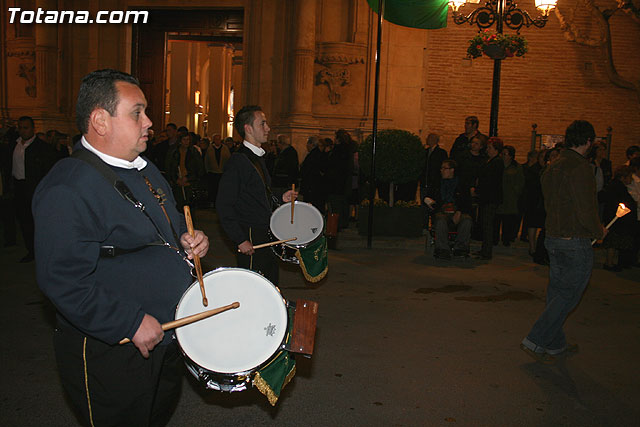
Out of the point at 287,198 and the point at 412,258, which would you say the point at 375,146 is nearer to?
the point at 412,258

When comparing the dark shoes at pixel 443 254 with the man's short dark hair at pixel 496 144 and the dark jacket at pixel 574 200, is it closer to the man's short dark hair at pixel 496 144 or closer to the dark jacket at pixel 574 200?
the man's short dark hair at pixel 496 144

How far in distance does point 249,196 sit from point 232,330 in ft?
8.06

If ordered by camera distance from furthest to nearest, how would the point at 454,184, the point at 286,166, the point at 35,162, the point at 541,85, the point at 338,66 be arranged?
the point at 541,85
the point at 338,66
the point at 286,166
the point at 454,184
the point at 35,162

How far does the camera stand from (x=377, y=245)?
37.6 feet

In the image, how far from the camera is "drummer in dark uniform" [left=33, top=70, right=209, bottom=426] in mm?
2219

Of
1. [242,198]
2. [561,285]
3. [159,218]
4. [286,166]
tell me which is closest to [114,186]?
[159,218]

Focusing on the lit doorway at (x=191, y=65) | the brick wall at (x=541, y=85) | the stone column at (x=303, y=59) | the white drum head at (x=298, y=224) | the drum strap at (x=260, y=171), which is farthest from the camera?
the brick wall at (x=541, y=85)

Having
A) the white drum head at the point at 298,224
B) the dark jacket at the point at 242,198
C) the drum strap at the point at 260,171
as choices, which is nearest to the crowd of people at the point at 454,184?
the white drum head at the point at 298,224

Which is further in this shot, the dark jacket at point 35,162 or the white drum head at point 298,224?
the dark jacket at point 35,162

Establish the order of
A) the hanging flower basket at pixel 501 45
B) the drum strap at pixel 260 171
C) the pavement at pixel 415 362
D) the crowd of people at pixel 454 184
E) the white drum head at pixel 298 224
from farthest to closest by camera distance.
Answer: the hanging flower basket at pixel 501 45 → the crowd of people at pixel 454 184 → the white drum head at pixel 298 224 → the drum strap at pixel 260 171 → the pavement at pixel 415 362

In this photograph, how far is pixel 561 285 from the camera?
208 inches

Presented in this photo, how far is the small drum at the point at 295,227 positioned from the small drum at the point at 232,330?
7.67 feet

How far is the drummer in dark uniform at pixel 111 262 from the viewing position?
2.22 m

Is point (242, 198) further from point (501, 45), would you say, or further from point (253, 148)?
point (501, 45)
